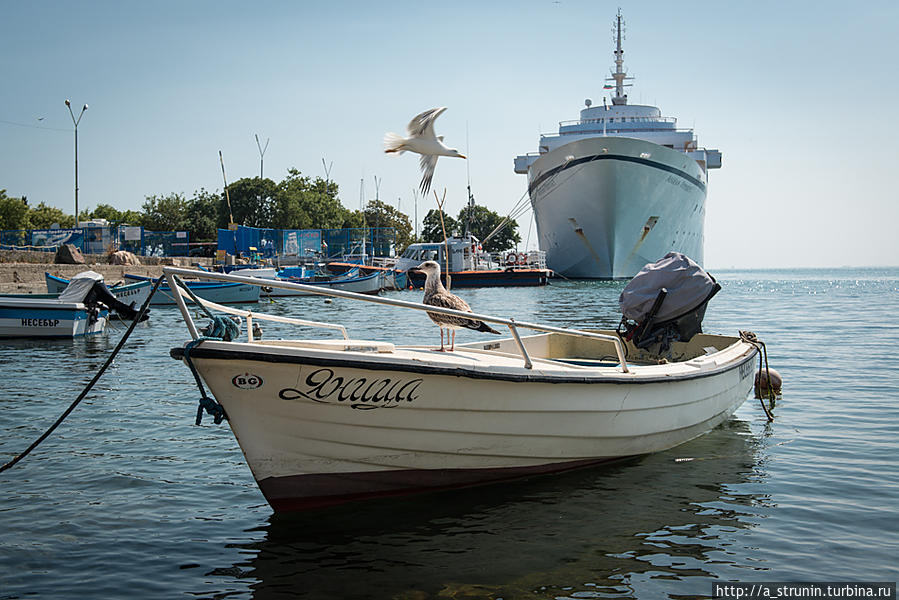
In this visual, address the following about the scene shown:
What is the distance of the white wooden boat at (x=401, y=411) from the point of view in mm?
4797

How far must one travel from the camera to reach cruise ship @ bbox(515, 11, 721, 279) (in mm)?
42281

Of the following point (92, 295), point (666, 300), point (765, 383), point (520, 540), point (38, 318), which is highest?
point (666, 300)

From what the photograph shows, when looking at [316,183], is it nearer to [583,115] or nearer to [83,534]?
[583,115]

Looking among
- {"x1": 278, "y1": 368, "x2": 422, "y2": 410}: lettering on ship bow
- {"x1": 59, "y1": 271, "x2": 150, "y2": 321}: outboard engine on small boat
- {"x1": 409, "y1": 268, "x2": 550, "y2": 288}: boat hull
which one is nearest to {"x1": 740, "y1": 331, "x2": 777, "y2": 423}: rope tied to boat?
{"x1": 278, "y1": 368, "x2": 422, "y2": 410}: lettering on ship bow

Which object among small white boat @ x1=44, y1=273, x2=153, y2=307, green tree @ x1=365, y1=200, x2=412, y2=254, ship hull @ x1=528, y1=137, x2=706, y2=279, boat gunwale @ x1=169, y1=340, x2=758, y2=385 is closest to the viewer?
boat gunwale @ x1=169, y1=340, x2=758, y2=385

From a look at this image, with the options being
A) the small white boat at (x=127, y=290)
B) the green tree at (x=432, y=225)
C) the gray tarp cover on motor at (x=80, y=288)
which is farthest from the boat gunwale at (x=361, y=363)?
the green tree at (x=432, y=225)

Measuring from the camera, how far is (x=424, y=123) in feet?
24.3

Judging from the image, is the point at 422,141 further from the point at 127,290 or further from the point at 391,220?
the point at 391,220

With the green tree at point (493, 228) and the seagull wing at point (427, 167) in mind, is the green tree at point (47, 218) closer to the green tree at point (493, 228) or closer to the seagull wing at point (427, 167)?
the green tree at point (493, 228)

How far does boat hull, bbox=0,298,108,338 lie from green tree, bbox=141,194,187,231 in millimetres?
49705

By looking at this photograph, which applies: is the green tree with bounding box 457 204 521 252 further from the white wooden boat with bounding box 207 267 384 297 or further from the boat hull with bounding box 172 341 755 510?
the boat hull with bounding box 172 341 755 510

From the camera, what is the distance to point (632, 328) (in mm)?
8938

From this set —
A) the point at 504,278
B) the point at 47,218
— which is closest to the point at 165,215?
the point at 47,218

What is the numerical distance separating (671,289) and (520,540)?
14.8ft
